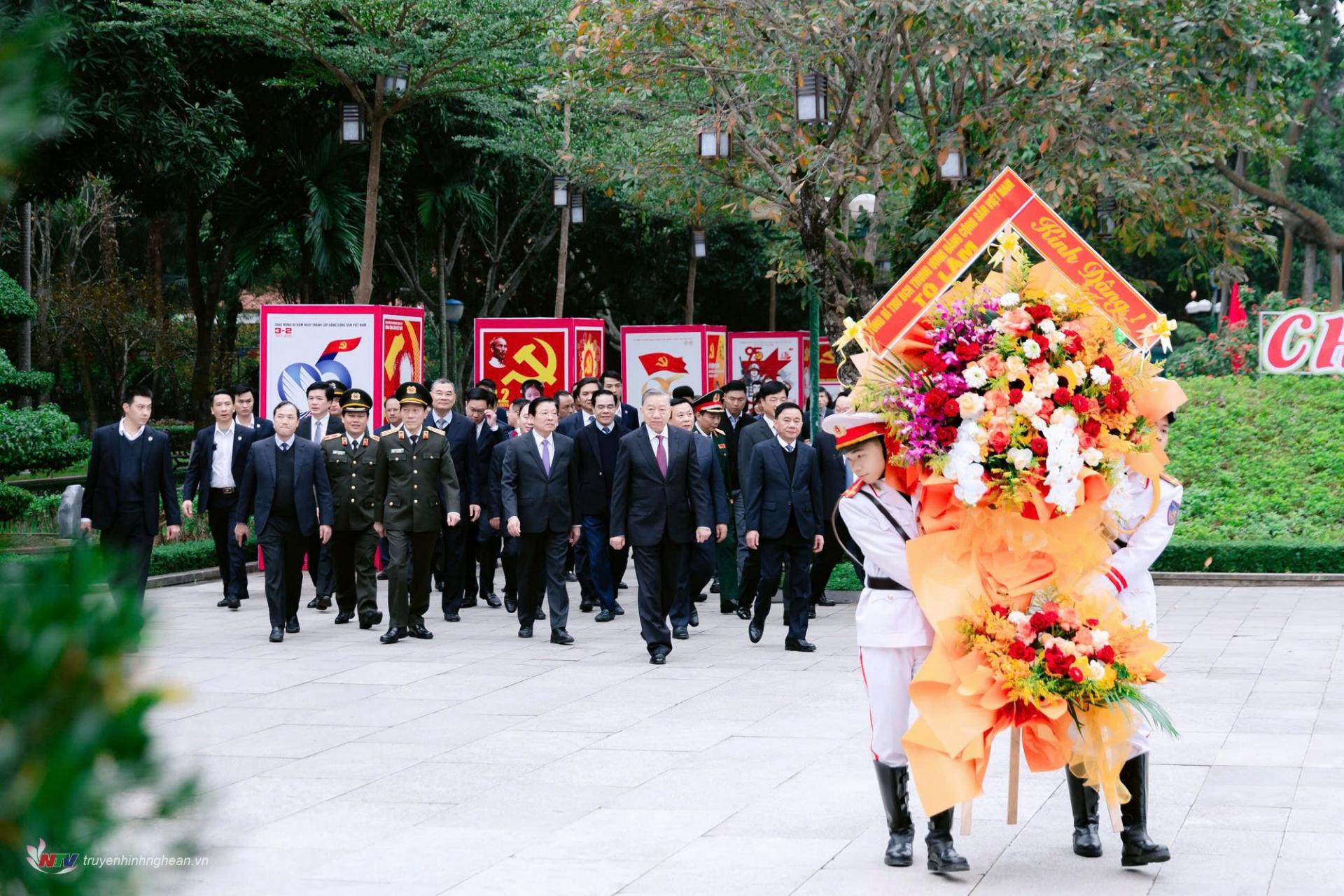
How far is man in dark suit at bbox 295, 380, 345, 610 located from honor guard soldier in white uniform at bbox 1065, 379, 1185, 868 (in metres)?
9.22

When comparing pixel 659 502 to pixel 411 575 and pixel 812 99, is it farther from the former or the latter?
pixel 812 99

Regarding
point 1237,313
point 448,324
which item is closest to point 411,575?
point 1237,313

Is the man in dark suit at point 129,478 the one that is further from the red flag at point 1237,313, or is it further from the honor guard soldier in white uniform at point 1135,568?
the red flag at point 1237,313

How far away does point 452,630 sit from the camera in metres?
12.2

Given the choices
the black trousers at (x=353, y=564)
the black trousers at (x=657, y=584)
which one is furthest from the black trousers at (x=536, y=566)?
the black trousers at (x=353, y=564)

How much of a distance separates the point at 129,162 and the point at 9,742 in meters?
22.4

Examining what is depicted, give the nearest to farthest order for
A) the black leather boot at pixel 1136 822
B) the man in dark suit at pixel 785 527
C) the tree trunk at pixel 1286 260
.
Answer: the black leather boot at pixel 1136 822, the man in dark suit at pixel 785 527, the tree trunk at pixel 1286 260

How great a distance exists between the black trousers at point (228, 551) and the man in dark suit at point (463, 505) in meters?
1.81

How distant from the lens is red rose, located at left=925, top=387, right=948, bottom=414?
17.9ft

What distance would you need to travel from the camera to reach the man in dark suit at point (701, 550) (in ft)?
36.9

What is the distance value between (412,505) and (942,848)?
690 centimetres

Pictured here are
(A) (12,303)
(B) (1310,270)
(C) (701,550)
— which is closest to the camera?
(C) (701,550)

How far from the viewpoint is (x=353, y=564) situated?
1282 centimetres

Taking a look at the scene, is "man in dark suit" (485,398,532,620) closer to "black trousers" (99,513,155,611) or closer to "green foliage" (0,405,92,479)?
"green foliage" (0,405,92,479)
